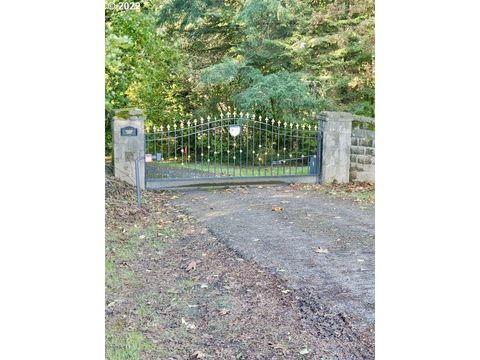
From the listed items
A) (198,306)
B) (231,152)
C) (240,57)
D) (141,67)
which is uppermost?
(240,57)

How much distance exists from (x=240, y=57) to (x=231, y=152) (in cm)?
72

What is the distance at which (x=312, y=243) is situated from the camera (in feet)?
8.33

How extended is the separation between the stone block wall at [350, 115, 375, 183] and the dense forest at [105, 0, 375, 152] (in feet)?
0.75

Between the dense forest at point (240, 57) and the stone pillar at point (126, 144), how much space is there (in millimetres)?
55

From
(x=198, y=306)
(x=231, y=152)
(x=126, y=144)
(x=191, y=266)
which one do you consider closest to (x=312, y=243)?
(x=191, y=266)

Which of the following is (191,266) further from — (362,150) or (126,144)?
(362,150)

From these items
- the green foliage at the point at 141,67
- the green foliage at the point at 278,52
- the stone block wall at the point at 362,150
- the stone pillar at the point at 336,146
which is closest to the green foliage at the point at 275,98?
the green foliage at the point at 278,52

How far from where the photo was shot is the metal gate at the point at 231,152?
2.97 m

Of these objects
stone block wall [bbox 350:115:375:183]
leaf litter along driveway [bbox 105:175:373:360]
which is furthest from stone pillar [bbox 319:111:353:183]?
leaf litter along driveway [bbox 105:175:373:360]

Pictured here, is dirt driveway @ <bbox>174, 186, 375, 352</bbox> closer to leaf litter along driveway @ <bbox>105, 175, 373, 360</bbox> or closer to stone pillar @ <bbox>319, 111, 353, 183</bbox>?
leaf litter along driveway @ <bbox>105, 175, 373, 360</bbox>

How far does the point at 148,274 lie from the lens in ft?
6.86
